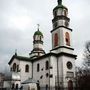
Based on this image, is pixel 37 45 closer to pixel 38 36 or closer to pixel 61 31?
pixel 38 36

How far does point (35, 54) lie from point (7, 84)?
41.0ft

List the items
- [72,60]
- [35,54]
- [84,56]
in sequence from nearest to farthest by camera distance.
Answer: [84,56] → [72,60] → [35,54]

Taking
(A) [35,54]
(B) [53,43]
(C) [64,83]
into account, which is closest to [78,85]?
(C) [64,83]

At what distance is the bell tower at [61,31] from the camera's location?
141ft

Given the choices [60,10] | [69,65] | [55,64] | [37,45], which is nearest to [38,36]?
[37,45]

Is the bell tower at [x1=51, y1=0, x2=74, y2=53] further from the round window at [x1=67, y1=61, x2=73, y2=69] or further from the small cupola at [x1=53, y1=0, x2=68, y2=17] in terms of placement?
the round window at [x1=67, y1=61, x2=73, y2=69]

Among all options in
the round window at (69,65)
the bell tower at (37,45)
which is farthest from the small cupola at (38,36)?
the round window at (69,65)

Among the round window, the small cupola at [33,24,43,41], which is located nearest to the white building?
the round window

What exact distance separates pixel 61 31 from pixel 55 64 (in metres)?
7.11

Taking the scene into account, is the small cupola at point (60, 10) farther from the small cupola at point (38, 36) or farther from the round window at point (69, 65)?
the small cupola at point (38, 36)

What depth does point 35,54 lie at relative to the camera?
55.1 metres

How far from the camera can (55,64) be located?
42.0 meters

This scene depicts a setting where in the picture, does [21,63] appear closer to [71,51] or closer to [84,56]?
[71,51]

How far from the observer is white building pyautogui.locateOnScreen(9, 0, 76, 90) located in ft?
134
